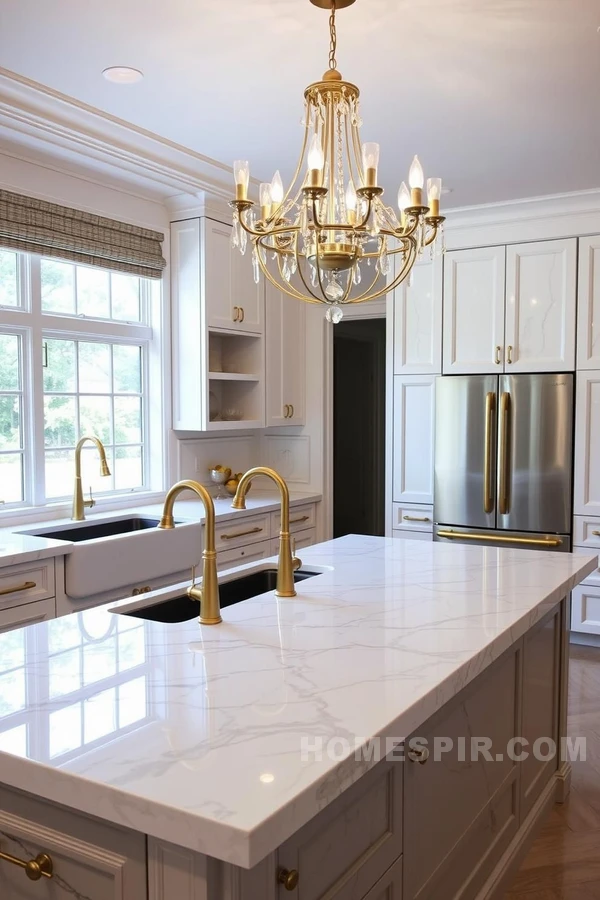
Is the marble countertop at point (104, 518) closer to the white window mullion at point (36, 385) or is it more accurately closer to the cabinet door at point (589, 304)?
the white window mullion at point (36, 385)

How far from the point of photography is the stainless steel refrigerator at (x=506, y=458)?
4383 mm

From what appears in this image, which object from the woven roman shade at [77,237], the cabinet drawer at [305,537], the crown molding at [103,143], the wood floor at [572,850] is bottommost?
the wood floor at [572,850]

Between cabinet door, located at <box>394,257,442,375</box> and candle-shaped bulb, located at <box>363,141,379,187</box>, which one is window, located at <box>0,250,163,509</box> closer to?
cabinet door, located at <box>394,257,442,375</box>

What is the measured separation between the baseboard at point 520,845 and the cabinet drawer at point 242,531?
6.42 feet

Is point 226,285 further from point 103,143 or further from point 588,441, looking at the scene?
point 588,441

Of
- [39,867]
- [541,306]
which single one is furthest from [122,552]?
[541,306]

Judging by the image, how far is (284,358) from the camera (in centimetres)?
501

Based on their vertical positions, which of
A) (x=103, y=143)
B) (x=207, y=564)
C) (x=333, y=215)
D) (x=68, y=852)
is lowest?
(x=68, y=852)

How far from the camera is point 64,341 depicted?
3.89 metres

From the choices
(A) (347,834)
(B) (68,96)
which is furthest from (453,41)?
(A) (347,834)

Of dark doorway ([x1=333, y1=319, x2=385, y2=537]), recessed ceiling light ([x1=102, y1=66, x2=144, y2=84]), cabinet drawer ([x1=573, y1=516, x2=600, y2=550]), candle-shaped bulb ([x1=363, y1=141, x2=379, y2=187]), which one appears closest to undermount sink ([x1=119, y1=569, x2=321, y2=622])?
candle-shaped bulb ([x1=363, y1=141, x2=379, y2=187])

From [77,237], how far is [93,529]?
56.5 inches

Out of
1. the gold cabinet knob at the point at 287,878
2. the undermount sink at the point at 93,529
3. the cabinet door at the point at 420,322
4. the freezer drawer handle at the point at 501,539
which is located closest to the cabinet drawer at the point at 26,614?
the undermount sink at the point at 93,529

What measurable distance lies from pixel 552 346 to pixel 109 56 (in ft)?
9.48
